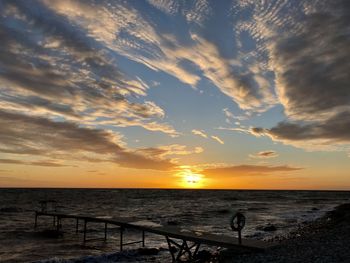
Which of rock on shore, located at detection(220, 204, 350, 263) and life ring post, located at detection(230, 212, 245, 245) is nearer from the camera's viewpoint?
rock on shore, located at detection(220, 204, 350, 263)

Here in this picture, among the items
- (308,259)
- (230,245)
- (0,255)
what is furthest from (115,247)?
(308,259)

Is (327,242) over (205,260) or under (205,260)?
over

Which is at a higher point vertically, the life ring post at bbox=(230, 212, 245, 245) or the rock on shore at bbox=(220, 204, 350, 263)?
the life ring post at bbox=(230, 212, 245, 245)

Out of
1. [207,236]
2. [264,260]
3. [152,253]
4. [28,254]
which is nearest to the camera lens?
[264,260]

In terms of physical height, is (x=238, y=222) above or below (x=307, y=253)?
above

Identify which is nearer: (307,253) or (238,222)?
(307,253)

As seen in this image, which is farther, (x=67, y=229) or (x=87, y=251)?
(x=67, y=229)

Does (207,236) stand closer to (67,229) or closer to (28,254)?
(28,254)

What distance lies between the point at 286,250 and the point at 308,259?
6.96ft

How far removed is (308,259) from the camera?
15.1 meters

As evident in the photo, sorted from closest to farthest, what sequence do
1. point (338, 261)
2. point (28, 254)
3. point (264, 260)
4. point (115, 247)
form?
point (338, 261)
point (264, 260)
point (28, 254)
point (115, 247)

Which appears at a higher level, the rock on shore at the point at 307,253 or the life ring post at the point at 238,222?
the life ring post at the point at 238,222

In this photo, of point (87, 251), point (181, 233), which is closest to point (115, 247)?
point (87, 251)

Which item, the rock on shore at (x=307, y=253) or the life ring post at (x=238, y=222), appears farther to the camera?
the life ring post at (x=238, y=222)
